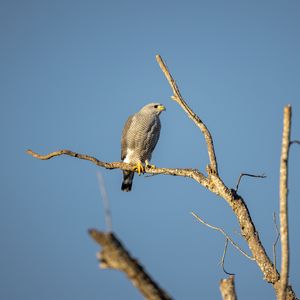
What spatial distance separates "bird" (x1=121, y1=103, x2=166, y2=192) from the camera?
33.8 feet

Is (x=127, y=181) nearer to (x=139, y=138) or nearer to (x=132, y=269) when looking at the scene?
(x=139, y=138)

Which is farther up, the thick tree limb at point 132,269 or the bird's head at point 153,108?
the bird's head at point 153,108

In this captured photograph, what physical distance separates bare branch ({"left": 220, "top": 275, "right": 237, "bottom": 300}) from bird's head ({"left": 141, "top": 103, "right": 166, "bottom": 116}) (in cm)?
770

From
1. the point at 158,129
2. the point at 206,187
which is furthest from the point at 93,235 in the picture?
the point at 158,129

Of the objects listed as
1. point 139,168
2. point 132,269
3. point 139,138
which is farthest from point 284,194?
point 139,138

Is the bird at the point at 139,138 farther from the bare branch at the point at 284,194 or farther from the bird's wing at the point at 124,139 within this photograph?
the bare branch at the point at 284,194

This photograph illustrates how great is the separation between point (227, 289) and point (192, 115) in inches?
123

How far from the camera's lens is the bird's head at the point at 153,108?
35.4ft

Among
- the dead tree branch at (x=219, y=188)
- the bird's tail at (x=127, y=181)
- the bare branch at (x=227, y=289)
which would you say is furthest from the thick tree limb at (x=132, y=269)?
the bird's tail at (x=127, y=181)

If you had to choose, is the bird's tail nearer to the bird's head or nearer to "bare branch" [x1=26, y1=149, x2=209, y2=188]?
the bird's head

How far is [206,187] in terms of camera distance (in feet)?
19.0

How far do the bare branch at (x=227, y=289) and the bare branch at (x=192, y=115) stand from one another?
2.52 m

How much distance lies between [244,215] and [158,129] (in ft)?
18.2

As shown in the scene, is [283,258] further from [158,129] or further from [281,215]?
[158,129]
